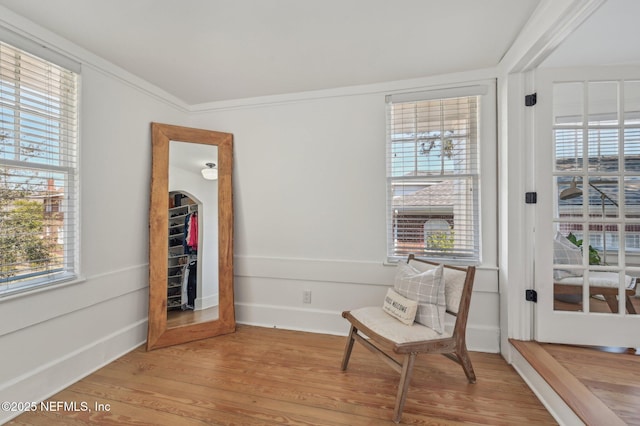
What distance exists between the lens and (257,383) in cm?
196

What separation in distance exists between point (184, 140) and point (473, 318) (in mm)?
3008

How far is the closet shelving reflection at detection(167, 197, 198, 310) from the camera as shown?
2.61 metres

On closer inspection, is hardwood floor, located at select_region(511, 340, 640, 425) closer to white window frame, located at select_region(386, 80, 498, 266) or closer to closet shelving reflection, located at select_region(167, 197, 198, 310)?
white window frame, located at select_region(386, 80, 498, 266)

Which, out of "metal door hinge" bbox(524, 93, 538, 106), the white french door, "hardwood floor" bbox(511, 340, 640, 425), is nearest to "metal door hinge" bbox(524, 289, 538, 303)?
the white french door

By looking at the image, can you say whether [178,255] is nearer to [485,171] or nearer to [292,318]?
[292,318]

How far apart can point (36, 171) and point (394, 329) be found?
8.09 ft

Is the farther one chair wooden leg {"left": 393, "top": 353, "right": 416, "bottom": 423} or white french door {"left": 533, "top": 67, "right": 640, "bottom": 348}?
white french door {"left": 533, "top": 67, "right": 640, "bottom": 348}

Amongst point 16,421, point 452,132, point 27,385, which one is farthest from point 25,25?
point 452,132

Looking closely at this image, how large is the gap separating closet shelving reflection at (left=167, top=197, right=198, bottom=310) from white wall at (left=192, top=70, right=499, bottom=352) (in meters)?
0.52

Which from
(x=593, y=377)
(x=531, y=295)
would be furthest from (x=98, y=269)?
(x=593, y=377)

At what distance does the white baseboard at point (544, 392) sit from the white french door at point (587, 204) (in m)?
0.24

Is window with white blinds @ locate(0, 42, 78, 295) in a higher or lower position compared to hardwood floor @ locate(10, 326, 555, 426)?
higher

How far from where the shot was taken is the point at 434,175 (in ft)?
8.35

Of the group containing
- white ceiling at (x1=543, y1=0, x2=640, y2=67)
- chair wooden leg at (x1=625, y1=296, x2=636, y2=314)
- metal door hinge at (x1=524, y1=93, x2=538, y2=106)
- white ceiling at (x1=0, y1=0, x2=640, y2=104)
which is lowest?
chair wooden leg at (x1=625, y1=296, x2=636, y2=314)
